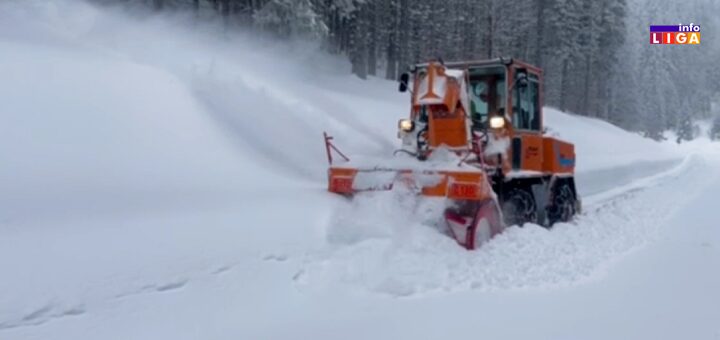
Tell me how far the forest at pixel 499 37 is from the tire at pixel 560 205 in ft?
27.3

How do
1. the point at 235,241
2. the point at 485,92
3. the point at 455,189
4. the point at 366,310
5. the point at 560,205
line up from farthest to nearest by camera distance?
the point at 560,205 < the point at 485,92 < the point at 455,189 < the point at 235,241 < the point at 366,310

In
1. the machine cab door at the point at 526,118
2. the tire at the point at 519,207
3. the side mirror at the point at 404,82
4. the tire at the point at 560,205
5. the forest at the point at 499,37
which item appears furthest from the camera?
the forest at the point at 499,37

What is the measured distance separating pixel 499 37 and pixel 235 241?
3936cm

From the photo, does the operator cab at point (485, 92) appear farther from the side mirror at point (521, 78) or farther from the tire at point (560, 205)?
the tire at point (560, 205)

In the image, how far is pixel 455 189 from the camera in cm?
750

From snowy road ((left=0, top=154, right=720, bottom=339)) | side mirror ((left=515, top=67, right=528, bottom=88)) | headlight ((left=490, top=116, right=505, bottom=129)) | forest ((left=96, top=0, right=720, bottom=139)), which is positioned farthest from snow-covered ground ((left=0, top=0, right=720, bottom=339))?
forest ((left=96, top=0, right=720, bottom=139))

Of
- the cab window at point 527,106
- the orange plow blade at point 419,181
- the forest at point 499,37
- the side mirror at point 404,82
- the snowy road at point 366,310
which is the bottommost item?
the snowy road at point 366,310

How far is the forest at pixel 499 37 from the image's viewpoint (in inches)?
915

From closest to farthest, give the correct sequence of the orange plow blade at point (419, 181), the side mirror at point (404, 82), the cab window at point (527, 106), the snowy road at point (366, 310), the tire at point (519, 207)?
the snowy road at point (366, 310), the orange plow blade at point (419, 181), the side mirror at point (404, 82), the cab window at point (527, 106), the tire at point (519, 207)

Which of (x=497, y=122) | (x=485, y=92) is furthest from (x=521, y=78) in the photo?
(x=497, y=122)

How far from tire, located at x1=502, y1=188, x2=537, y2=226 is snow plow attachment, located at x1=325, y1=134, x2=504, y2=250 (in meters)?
1.27

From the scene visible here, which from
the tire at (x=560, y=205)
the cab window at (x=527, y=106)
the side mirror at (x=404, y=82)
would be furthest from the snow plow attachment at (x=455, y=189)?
the tire at (x=560, y=205)

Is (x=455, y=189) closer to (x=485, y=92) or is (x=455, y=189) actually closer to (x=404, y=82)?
(x=404, y=82)

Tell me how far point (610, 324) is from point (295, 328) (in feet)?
9.03
